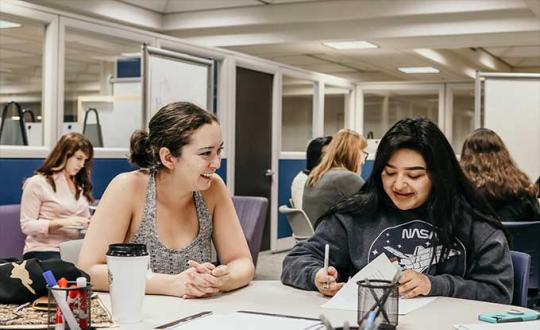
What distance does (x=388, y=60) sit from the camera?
32.0 ft

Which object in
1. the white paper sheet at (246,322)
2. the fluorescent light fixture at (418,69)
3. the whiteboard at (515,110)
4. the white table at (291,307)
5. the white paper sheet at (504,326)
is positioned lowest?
the white table at (291,307)

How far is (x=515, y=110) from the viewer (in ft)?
19.7

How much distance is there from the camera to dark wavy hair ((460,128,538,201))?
3.81 meters

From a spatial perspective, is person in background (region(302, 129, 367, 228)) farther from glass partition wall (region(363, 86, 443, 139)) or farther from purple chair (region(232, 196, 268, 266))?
glass partition wall (region(363, 86, 443, 139))

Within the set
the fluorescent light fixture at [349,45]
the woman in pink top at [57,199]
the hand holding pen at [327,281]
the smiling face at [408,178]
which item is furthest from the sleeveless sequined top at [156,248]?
the fluorescent light fixture at [349,45]

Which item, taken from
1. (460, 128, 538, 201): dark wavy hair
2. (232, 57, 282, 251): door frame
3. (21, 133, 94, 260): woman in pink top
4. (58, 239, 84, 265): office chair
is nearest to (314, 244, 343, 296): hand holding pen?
(58, 239, 84, 265): office chair

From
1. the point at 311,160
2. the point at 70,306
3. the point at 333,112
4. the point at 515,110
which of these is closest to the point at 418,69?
the point at 333,112

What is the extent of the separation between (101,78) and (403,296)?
1020cm

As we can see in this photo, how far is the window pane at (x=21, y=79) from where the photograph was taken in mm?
4586

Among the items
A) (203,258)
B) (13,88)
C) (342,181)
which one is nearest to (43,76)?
(342,181)

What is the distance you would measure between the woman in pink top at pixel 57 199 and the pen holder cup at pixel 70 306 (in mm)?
2466

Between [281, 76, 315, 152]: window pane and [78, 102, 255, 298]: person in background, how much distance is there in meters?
10.3

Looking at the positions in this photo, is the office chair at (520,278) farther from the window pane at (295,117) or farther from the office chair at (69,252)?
the window pane at (295,117)

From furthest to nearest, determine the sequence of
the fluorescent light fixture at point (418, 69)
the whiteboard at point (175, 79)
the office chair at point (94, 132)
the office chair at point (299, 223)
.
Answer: the fluorescent light fixture at point (418, 69)
the office chair at point (94, 132)
the whiteboard at point (175, 79)
the office chair at point (299, 223)
